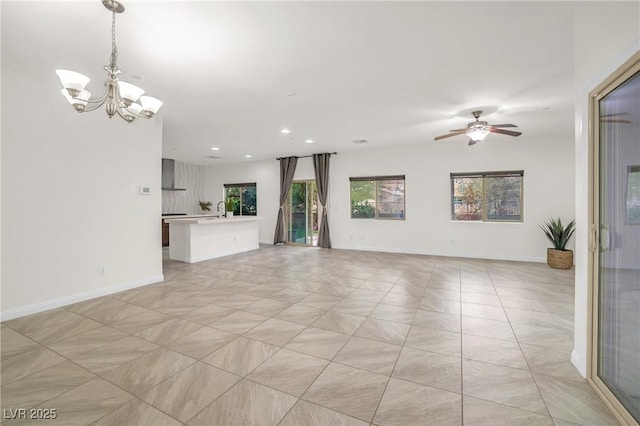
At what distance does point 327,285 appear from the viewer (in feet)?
14.3

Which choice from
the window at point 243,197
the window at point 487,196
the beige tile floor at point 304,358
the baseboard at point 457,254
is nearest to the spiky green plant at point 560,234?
the baseboard at point 457,254

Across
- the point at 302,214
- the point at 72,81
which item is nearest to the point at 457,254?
the point at 302,214

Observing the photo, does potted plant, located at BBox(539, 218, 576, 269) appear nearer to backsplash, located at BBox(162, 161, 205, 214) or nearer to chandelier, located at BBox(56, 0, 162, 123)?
chandelier, located at BBox(56, 0, 162, 123)

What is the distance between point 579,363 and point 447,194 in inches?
201

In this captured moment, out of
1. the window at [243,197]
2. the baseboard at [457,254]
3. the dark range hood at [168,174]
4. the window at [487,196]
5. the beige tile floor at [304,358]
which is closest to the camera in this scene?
the beige tile floor at [304,358]

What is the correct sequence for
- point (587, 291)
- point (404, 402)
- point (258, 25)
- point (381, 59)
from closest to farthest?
1. point (404, 402)
2. point (587, 291)
3. point (258, 25)
4. point (381, 59)

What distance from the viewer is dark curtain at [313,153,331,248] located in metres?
7.95

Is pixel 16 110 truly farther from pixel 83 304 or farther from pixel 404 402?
pixel 404 402

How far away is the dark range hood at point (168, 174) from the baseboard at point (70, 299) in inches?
204

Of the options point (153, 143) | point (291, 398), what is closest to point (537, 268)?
point (291, 398)

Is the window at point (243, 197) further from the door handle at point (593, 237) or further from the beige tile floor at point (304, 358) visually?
the door handle at point (593, 237)

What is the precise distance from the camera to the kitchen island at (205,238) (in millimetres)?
6141

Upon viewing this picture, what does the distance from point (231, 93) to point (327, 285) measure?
3161 mm

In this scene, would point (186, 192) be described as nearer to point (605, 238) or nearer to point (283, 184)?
point (283, 184)
